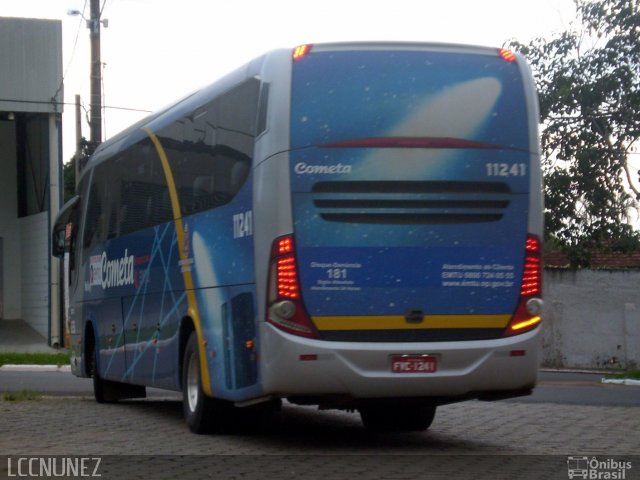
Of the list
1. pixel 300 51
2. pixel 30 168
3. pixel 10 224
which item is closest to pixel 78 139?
pixel 30 168

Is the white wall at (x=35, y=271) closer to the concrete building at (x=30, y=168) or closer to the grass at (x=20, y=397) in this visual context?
the concrete building at (x=30, y=168)

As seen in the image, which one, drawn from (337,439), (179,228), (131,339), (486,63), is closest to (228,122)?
(179,228)

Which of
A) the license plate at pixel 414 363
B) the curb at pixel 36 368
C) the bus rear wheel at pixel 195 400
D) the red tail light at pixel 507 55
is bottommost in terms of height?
the curb at pixel 36 368

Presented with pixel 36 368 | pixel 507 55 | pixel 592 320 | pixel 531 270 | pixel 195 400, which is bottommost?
pixel 36 368

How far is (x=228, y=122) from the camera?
11.6 metres

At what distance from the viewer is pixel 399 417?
12.6 metres

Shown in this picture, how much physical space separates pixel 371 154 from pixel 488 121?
1.12 m

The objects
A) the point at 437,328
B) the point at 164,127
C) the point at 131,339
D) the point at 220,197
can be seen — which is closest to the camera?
the point at 437,328

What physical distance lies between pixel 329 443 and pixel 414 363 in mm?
1654

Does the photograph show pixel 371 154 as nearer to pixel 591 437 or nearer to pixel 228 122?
pixel 228 122

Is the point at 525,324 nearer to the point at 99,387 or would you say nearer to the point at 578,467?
the point at 578,467

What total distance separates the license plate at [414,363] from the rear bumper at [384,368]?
0.11 ft

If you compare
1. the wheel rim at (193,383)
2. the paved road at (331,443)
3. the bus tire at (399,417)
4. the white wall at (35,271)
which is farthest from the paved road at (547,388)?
the white wall at (35,271)

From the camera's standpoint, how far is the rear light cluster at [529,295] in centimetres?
1060
